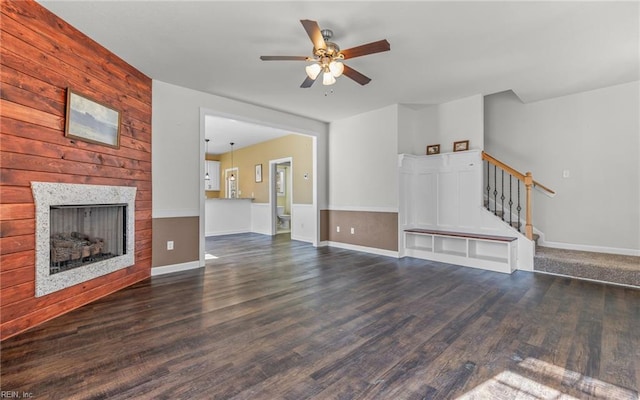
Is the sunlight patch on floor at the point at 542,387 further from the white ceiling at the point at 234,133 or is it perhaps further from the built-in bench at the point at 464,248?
the white ceiling at the point at 234,133

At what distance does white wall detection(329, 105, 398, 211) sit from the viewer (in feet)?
16.8

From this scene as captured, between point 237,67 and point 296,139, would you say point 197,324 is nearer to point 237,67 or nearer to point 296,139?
point 237,67

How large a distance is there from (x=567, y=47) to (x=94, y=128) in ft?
16.5

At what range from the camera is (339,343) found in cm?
208

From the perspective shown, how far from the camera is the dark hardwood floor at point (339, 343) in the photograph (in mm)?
1605

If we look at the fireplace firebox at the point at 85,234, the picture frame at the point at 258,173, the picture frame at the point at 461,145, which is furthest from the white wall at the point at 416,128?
the picture frame at the point at 258,173

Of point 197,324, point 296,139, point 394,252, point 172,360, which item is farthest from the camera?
point 296,139

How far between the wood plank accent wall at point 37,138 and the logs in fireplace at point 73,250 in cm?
22

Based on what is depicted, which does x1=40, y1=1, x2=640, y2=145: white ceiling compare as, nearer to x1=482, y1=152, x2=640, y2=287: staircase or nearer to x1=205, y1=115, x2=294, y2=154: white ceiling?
x1=482, y1=152, x2=640, y2=287: staircase

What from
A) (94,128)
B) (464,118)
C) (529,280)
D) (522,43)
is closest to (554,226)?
(529,280)

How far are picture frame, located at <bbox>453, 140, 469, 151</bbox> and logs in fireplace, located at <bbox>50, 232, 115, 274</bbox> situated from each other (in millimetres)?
5257

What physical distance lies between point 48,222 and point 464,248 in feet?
17.4

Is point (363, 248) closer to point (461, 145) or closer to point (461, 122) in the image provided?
point (461, 145)

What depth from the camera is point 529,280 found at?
11.9 ft
